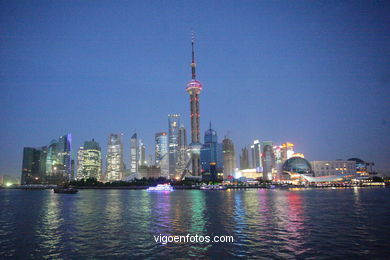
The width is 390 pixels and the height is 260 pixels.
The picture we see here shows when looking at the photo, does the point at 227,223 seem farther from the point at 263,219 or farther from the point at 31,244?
the point at 31,244

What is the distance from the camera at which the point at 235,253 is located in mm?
28812

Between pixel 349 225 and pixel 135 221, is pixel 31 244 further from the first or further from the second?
pixel 349 225

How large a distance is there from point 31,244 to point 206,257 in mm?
21061

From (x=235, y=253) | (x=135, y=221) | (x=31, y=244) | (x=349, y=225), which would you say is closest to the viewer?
(x=235, y=253)

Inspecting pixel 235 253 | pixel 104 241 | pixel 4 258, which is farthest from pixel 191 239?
pixel 4 258

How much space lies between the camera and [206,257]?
1072 inches

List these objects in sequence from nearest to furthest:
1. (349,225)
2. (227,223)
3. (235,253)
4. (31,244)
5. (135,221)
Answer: (235,253)
(31,244)
(349,225)
(227,223)
(135,221)

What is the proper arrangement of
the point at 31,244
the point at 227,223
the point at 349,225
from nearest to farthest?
the point at 31,244, the point at 349,225, the point at 227,223

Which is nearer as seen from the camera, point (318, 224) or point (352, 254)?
point (352, 254)

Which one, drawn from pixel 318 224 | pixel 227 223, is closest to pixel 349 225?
pixel 318 224

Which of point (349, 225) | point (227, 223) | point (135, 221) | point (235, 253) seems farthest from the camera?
point (135, 221)

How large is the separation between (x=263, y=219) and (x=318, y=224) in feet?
29.6

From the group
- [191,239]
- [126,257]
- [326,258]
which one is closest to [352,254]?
[326,258]

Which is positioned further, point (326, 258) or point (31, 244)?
point (31, 244)
